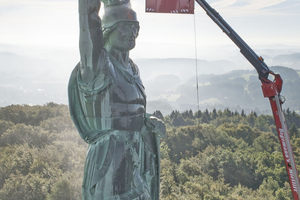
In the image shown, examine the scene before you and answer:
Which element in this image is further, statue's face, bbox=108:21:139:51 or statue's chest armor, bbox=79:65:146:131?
statue's face, bbox=108:21:139:51

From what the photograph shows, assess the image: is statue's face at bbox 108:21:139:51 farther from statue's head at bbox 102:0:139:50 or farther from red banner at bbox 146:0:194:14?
red banner at bbox 146:0:194:14

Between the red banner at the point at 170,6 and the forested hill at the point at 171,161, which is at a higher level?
the red banner at the point at 170,6

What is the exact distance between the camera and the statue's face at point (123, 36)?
4387 mm

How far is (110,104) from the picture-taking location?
4289mm

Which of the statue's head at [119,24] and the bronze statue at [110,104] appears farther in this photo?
the statue's head at [119,24]

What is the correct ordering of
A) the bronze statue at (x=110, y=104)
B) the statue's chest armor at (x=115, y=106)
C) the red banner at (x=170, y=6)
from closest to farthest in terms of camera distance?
the bronze statue at (x=110, y=104), the statue's chest armor at (x=115, y=106), the red banner at (x=170, y=6)

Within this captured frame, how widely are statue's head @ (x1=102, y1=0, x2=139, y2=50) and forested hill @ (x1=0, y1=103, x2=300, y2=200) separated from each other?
9.44 meters

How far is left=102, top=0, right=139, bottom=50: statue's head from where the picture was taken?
14.3 feet

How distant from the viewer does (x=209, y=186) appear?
2603 centimetres

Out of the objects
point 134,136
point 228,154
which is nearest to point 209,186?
→ point 228,154

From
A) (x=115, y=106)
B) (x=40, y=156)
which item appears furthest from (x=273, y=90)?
(x=40, y=156)

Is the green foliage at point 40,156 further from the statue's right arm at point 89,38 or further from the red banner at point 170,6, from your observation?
the statue's right arm at point 89,38

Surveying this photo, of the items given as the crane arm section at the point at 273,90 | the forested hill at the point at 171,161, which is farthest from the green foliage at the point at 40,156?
the crane arm section at the point at 273,90

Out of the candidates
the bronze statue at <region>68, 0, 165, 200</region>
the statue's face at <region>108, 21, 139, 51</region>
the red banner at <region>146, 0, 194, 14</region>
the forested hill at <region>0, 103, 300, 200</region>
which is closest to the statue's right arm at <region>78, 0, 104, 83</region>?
the bronze statue at <region>68, 0, 165, 200</region>
